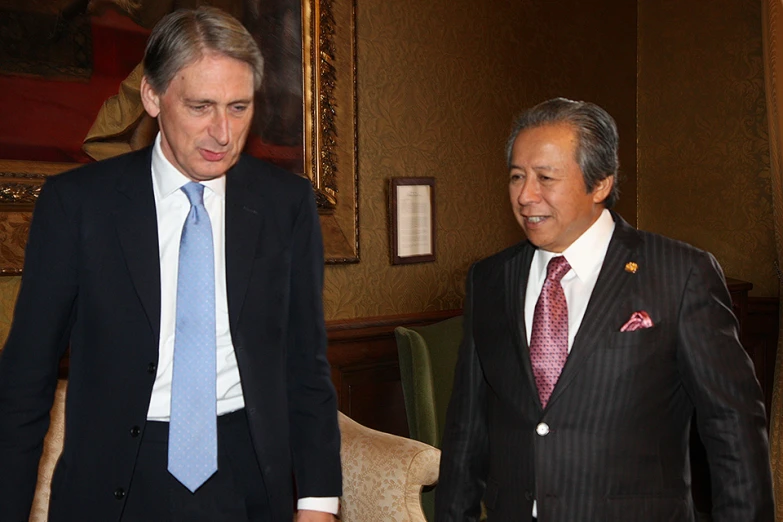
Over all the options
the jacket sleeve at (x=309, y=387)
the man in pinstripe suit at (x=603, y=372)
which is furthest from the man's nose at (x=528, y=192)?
the jacket sleeve at (x=309, y=387)

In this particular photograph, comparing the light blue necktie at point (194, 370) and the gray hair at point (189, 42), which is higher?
the gray hair at point (189, 42)

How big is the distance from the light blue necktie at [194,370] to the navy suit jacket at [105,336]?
0.05 m

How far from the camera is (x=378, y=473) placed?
308cm

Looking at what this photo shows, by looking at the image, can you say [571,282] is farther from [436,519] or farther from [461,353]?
[436,519]

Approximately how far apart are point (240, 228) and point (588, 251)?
2.78 feet

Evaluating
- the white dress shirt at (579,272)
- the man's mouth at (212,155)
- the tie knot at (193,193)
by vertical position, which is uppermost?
the man's mouth at (212,155)


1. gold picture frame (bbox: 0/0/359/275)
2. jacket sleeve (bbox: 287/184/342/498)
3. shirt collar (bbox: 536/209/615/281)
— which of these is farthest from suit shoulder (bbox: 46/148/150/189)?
gold picture frame (bbox: 0/0/359/275)

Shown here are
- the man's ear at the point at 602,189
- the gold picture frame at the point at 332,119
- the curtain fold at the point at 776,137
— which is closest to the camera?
the man's ear at the point at 602,189

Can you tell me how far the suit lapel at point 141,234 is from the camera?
5.81 feet

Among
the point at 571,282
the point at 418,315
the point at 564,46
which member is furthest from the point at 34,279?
the point at 564,46

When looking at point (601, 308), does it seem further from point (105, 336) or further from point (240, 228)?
point (105, 336)

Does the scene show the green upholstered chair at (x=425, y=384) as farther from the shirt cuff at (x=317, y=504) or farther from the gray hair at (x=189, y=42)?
the gray hair at (x=189, y=42)

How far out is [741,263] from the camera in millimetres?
5617

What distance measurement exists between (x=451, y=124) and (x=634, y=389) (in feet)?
8.95
